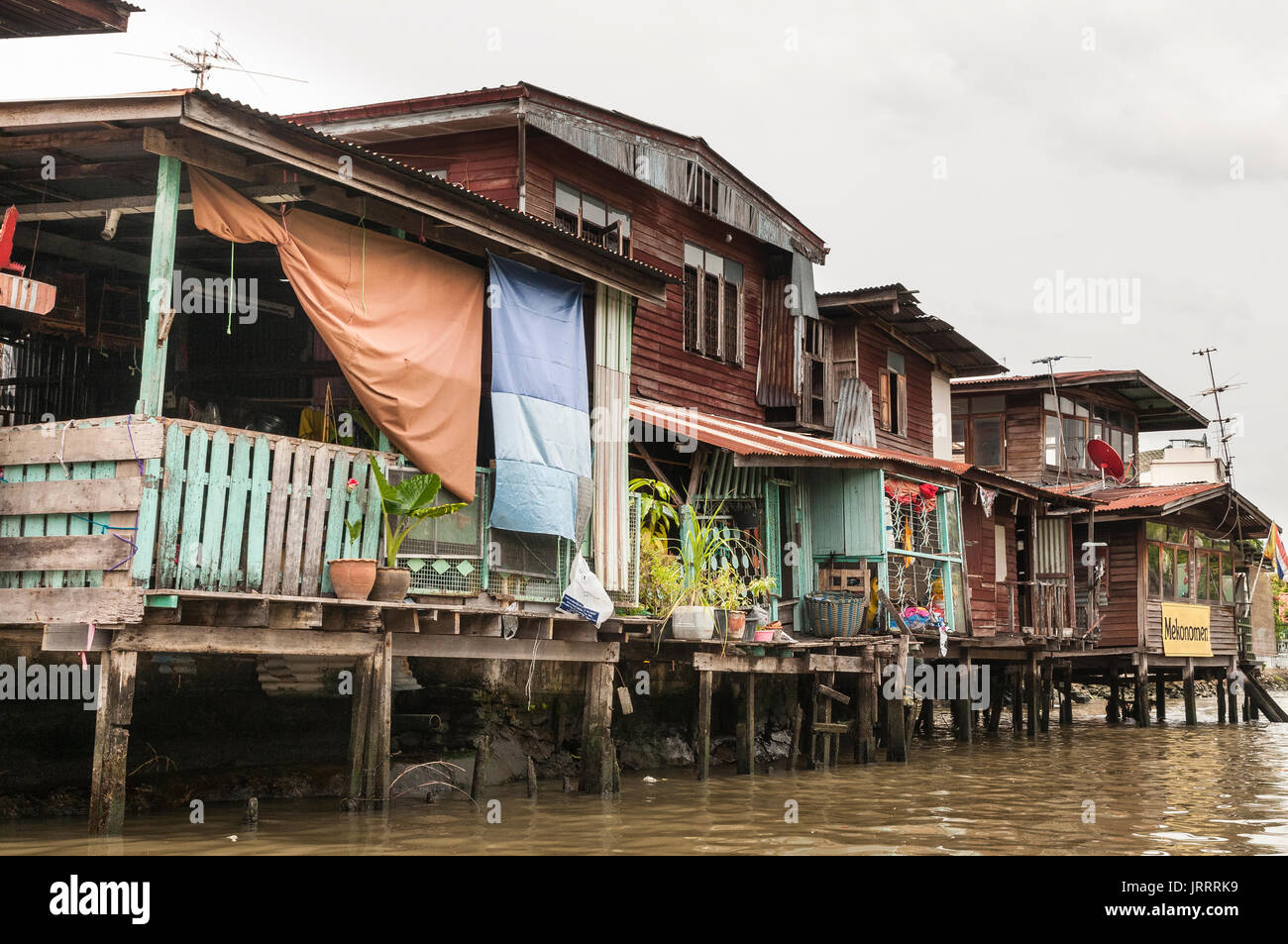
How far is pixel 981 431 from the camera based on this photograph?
106 ft

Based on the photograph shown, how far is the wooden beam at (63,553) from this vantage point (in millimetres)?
9344

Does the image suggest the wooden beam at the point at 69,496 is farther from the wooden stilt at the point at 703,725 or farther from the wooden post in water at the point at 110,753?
the wooden stilt at the point at 703,725

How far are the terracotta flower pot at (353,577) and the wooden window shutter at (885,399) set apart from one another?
55.1ft

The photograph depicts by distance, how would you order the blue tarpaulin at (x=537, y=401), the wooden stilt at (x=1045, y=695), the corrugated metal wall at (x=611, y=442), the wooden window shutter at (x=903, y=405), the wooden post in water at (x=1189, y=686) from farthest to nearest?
1. the wooden post in water at (x=1189, y=686)
2. the wooden window shutter at (x=903, y=405)
3. the wooden stilt at (x=1045, y=695)
4. the corrugated metal wall at (x=611, y=442)
5. the blue tarpaulin at (x=537, y=401)

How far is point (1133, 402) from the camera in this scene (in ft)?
115

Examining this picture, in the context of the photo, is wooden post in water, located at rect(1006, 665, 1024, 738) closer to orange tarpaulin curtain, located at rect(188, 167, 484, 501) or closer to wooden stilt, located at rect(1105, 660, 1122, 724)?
wooden stilt, located at rect(1105, 660, 1122, 724)

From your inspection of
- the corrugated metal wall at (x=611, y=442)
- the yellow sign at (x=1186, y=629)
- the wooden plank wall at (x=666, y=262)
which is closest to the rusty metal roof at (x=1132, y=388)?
the yellow sign at (x=1186, y=629)

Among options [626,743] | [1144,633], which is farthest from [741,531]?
[1144,633]

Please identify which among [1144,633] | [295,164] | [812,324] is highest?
[812,324]

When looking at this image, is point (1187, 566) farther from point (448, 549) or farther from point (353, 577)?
point (353, 577)

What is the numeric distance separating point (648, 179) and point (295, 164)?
981cm

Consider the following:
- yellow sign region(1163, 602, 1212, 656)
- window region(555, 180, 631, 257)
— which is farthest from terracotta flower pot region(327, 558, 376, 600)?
yellow sign region(1163, 602, 1212, 656)
